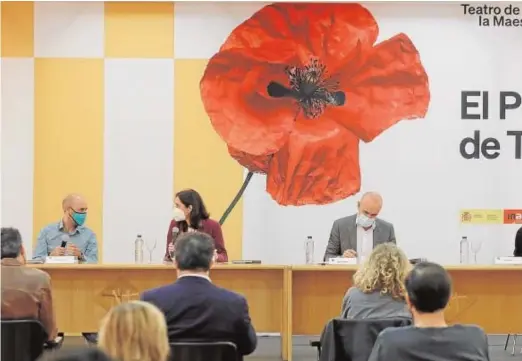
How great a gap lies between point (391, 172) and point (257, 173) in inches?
48.4

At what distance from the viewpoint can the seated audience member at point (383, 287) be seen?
4.23 metres

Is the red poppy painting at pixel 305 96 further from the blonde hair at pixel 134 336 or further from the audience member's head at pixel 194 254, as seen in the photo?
the blonde hair at pixel 134 336

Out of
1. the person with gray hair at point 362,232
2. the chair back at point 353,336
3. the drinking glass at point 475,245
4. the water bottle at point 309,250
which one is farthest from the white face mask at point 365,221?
the chair back at point 353,336

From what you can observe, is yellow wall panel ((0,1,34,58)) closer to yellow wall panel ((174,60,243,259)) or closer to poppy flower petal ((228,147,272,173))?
yellow wall panel ((174,60,243,259))

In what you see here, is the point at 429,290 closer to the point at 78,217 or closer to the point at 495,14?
the point at 78,217

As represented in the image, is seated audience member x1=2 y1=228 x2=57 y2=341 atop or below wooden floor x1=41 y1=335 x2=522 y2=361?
atop

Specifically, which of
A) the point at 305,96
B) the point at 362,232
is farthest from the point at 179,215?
the point at 305,96

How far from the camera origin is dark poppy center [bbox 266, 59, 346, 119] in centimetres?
A: 789

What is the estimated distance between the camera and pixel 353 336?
13.5ft

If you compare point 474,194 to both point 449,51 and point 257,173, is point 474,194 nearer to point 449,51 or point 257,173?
point 449,51

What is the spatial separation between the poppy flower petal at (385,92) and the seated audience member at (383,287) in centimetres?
373

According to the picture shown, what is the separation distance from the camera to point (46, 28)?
308 inches

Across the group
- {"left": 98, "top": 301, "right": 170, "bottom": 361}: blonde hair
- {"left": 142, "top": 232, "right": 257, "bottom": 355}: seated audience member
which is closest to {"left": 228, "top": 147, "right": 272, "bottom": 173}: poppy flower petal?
{"left": 142, "top": 232, "right": 257, "bottom": 355}: seated audience member

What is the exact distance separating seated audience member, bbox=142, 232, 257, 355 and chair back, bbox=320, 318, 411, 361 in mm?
504
